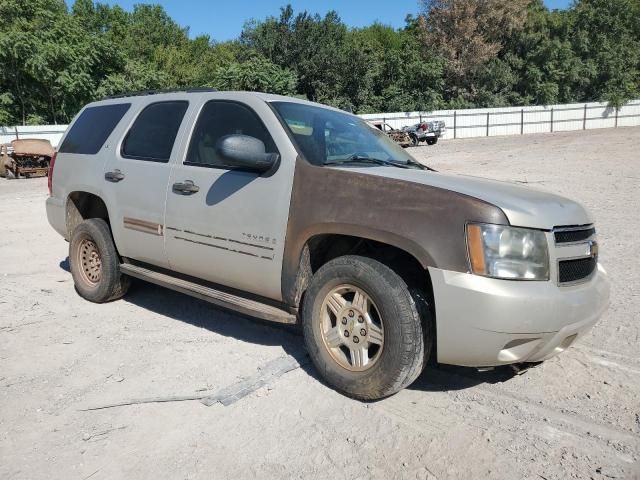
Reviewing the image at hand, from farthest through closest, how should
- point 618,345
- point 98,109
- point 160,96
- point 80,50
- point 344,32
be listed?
point 344,32 < point 80,50 < point 98,109 < point 160,96 < point 618,345

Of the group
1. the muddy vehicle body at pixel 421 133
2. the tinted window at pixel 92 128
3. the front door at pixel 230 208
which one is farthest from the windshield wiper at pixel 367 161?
the muddy vehicle body at pixel 421 133

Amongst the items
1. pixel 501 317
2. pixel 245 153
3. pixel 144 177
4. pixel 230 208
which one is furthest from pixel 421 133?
pixel 501 317

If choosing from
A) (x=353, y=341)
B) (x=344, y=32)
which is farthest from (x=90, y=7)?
(x=353, y=341)

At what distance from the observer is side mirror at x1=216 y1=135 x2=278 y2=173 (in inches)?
146

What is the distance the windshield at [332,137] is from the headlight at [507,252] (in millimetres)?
1219

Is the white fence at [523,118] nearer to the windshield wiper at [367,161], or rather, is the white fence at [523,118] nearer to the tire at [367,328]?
the windshield wiper at [367,161]

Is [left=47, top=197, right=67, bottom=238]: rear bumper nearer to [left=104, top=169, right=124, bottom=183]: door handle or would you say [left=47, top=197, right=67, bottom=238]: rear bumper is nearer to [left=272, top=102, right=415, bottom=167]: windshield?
[left=104, top=169, right=124, bottom=183]: door handle

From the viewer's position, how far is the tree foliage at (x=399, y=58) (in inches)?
1383

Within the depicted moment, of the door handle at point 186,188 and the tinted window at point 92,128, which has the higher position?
the tinted window at point 92,128

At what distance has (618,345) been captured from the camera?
4.26m

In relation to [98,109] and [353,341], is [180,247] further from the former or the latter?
[98,109]

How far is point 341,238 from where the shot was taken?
3.82m

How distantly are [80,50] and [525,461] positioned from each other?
34628 millimetres

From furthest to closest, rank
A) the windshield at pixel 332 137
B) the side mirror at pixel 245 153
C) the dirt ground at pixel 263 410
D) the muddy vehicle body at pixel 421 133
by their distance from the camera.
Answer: the muddy vehicle body at pixel 421 133 → the windshield at pixel 332 137 → the side mirror at pixel 245 153 → the dirt ground at pixel 263 410
